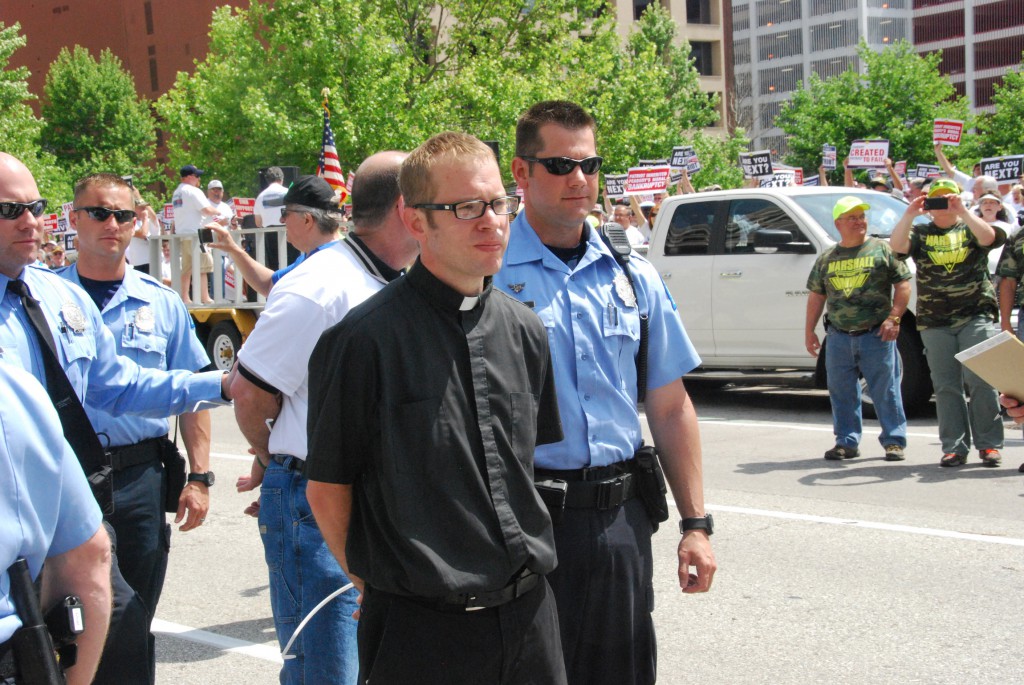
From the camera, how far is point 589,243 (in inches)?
143

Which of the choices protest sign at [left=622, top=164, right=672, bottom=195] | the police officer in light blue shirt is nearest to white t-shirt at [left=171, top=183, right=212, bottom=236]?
protest sign at [left=622, top=164, right=672, bottom=195]

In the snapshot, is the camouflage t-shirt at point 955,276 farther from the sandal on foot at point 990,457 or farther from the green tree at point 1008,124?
the green tree at point 1008,124

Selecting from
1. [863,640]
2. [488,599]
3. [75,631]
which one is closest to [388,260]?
[488,599]

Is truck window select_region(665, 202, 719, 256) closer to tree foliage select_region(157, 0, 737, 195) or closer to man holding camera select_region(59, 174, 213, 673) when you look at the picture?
man holding camera select_region(59, 174, 213, 673)

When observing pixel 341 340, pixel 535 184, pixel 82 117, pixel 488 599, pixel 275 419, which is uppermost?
pixel 82 117

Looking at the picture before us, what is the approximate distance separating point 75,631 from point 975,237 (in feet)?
26.7

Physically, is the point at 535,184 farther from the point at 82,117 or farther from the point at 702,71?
the point at 702,71

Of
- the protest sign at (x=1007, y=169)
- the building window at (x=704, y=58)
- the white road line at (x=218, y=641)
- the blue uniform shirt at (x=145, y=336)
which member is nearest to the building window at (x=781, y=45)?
the building window at (x=704, y=58)

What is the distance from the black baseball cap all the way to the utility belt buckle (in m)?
1.85

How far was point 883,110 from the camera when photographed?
2291 inches

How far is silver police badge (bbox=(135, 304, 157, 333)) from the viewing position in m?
4.60

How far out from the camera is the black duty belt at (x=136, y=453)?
4309 mm

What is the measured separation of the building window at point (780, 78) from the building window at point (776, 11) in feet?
16.5

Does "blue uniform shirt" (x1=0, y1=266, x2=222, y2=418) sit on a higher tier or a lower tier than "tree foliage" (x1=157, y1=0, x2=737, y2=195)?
lower
